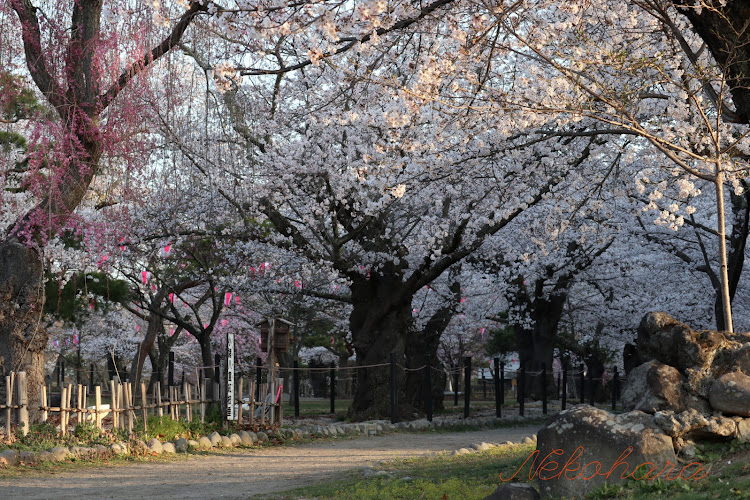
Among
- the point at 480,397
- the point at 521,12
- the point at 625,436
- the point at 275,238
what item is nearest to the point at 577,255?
the point at 275,238

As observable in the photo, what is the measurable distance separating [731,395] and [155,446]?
8.00 m

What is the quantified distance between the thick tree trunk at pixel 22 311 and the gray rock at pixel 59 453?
48.4 inches

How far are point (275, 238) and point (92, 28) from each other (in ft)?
25.0

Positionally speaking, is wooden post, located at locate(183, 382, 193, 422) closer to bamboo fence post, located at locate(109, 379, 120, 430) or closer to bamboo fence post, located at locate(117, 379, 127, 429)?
bamboo fence post, located at locate(117, 379, 127, 429)

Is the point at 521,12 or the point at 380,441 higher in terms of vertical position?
the point at 521,12

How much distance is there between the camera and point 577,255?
23.0m

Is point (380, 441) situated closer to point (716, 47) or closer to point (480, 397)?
point (716, 47)

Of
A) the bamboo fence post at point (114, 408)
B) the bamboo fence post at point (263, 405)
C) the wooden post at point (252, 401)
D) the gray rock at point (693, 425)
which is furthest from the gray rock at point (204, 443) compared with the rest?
the gray rock at point (693, 425)

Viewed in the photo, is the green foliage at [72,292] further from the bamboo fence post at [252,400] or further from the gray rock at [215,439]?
the gray rock at [215,439]

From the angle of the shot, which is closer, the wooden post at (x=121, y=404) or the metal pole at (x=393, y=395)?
the wooden post at (x=121, y=404)

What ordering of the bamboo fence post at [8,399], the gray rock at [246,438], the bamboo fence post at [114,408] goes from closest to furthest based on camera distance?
the bamboo fence post at [8,399] < the bamboo fence post at [114,408] < the gray rock at [246,438]

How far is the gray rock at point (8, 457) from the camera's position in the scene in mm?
8938

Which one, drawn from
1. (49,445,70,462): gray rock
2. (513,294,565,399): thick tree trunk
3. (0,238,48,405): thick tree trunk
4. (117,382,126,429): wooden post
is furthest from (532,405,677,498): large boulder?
(513,294,565,399): thick tree trunk

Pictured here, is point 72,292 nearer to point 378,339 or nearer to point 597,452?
point 378,339
